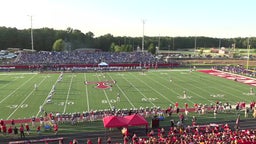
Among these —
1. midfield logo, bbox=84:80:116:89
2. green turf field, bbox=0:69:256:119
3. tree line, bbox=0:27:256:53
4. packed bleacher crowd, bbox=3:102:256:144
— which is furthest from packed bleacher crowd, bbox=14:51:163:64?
packed bleacher crowd, bbox=3:102:256:144

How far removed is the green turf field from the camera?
90.5ft

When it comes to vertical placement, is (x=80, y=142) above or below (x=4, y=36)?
below

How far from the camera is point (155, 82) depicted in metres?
40.8

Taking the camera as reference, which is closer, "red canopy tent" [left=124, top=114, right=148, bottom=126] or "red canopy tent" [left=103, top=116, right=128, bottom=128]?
"red canopy tent" [left=103, top=116, right=128, bottom=128]

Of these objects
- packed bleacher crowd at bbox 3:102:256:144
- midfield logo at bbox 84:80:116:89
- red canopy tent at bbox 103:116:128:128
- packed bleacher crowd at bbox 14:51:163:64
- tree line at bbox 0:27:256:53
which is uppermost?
tree line at bbox 0:27:256:53

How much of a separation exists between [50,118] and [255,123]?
15316 mm

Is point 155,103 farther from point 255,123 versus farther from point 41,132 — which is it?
point 41,132

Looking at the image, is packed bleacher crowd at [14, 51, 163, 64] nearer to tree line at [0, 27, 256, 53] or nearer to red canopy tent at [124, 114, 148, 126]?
tree line at [0, 27, 256, 53]

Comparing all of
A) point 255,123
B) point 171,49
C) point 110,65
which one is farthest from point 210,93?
point 171,49

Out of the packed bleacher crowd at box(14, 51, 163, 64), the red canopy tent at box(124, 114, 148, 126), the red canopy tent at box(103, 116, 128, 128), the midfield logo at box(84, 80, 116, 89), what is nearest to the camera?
the red canopy tent at box(103, 116, 128, 128)

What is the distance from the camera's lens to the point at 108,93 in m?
33.3

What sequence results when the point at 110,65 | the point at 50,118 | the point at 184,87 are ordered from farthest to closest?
the point at 110,65
the point at 184,87
the point at 50,118

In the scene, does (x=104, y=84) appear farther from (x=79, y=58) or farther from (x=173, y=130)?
(x=79, y=58)

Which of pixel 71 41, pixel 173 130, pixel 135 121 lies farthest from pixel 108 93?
pixel 71 41
